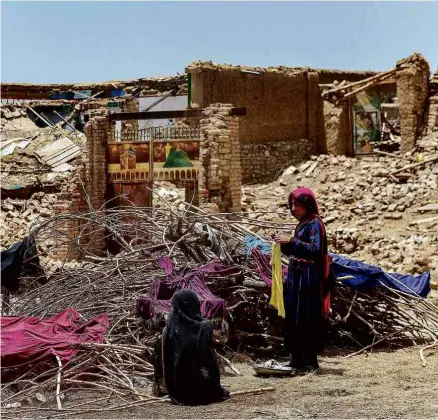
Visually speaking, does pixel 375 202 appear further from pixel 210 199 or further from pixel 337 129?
pixel 337 129

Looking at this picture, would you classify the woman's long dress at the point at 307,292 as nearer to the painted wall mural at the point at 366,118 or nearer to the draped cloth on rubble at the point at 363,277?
the draped cloth on rubble at the point at 363,277

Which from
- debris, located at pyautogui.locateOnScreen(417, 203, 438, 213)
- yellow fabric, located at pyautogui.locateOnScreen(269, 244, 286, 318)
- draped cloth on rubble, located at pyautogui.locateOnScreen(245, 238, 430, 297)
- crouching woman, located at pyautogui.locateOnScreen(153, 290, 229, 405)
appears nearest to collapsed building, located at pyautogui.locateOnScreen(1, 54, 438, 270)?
debris, located at pyautogui.locateOnScreen(417, 203, 438, 213)

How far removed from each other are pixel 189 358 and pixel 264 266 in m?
1.97

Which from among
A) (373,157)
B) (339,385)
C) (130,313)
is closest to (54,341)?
(130,313)

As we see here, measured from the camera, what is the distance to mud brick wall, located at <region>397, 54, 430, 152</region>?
66.8 feet

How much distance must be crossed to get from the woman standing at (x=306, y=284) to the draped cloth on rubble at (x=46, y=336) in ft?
5.41

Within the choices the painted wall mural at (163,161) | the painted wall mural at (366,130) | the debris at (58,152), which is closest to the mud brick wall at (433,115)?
the painted wall mural at (366,130)

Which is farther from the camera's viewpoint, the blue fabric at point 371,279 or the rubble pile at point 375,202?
the rubble pile at point 375,202

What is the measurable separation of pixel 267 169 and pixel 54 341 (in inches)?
669

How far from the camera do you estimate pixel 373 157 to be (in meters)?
21.8

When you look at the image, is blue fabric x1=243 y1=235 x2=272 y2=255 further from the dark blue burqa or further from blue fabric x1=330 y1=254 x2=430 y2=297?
the dark blue burqa

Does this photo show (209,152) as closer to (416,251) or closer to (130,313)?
(416,251)

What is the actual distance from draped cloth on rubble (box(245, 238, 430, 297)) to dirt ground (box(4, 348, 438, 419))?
3.01ft

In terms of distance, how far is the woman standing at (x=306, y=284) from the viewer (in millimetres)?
6488
